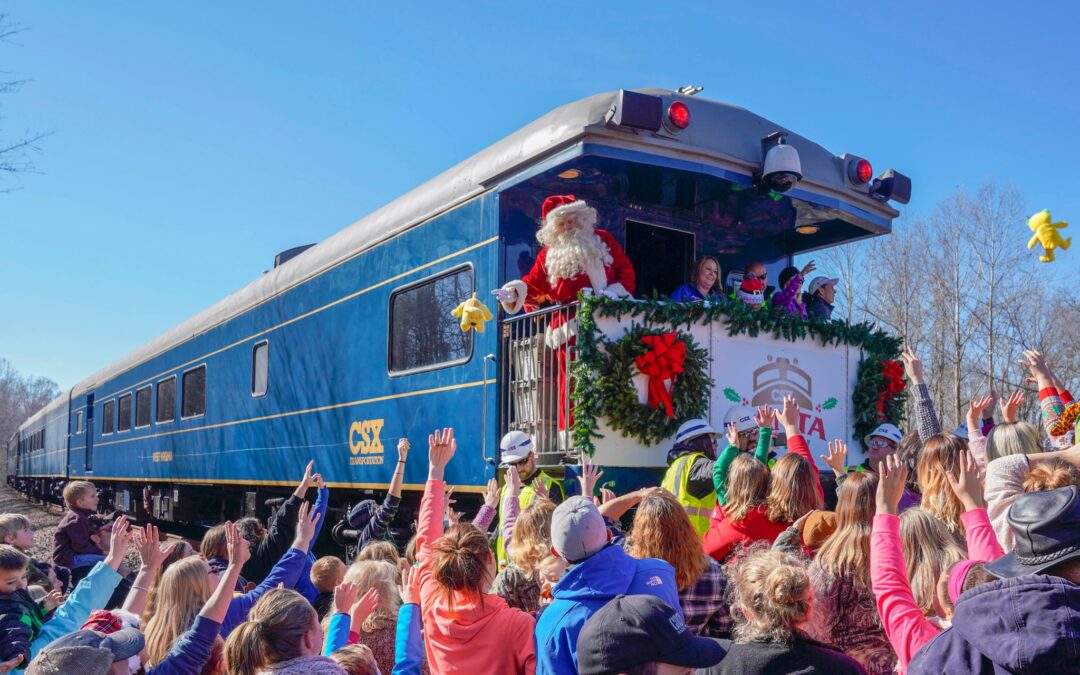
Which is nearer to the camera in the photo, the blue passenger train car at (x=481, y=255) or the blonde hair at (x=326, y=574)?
the blonde hair at (x=326, y=574)

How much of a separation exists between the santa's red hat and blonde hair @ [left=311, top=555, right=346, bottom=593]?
2534 mm

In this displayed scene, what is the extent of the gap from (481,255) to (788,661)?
14.0 feet

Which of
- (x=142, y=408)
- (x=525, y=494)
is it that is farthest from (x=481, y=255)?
(x=142, y=408)

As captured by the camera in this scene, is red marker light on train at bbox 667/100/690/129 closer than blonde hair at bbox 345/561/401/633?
No

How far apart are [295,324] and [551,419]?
4.63 metres

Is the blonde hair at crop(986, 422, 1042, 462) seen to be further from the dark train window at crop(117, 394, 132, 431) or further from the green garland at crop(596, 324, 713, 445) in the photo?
the dark train window at crop(117, 394, 132, 431)

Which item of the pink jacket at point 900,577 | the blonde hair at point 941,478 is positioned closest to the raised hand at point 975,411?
the blonde hair at point 941,478

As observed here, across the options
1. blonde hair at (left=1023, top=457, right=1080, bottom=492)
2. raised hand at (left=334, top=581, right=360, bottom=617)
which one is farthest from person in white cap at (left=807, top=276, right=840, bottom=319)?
raised hand at (left=334, top=581, right=360, bottom=617)

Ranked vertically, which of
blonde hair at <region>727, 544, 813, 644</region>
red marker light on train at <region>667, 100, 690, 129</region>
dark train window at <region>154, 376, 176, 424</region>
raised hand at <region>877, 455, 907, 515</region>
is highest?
red marker light on train at <region>667, 100, 690, 129</region>

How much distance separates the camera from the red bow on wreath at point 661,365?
5.45m

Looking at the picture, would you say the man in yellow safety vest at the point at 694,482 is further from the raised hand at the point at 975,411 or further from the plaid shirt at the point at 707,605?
the plaid shirt at the point at 707,605

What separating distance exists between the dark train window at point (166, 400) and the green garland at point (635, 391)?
10544 millimetres

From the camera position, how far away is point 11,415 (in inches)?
3346

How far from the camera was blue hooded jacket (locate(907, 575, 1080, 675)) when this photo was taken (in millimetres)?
1813
